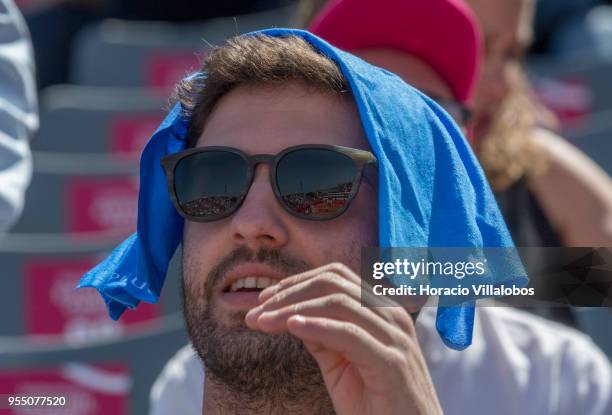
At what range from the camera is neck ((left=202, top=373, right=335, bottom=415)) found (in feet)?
6.23

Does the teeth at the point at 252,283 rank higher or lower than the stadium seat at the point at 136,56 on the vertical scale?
lower

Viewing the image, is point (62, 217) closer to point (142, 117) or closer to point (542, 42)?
point (142, 117)

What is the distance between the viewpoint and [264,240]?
1864mm

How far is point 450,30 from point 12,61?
1.05 metres

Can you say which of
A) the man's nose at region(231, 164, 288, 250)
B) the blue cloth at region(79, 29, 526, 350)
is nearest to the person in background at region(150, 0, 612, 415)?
the blue cloth at region(79, 29, 526, 350)

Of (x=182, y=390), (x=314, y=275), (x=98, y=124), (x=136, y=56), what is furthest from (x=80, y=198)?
(x=314, y=275)

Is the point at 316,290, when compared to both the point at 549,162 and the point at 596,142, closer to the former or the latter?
the point at 549,162

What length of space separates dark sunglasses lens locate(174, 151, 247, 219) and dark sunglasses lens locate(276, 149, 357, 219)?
83mm

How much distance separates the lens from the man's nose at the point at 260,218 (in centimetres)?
186

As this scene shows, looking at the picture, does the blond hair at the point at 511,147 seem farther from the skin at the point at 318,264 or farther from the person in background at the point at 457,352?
the skin at the point at 318,264

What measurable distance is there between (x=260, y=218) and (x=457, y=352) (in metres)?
0.76

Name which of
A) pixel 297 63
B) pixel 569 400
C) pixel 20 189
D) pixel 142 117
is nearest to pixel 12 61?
pixel 20 189

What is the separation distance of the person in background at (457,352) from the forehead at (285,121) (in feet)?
1.99

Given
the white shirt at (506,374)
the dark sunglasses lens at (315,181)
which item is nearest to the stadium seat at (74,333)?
the white shirt at (506,374)
